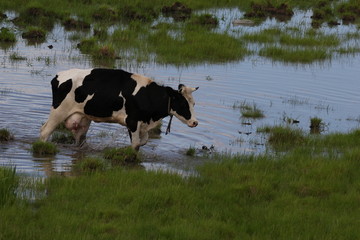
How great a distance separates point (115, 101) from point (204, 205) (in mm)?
3551

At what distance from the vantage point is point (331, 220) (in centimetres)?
898

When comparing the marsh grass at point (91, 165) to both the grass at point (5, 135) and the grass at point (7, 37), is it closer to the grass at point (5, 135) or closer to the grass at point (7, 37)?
the grass at point (5, 135)

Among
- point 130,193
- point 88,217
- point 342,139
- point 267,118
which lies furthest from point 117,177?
point 267,118

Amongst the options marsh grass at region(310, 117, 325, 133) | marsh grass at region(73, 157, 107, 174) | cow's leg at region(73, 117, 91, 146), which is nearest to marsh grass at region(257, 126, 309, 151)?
marsh grass at region(310, 117, 325, 133)

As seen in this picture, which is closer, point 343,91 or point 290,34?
point 343,91

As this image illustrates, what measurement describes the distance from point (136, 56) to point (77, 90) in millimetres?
8957

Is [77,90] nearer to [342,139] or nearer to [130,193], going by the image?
[130,193]

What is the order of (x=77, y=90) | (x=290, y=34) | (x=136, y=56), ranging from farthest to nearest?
(x=290, y=34) < (x=136, y=56) < (x=77, y=90)

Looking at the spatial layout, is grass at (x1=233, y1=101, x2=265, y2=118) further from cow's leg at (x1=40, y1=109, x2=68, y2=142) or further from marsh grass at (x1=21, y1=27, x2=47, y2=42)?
marsh grass at (x1=21, y1=27, x2=47, y2=42)

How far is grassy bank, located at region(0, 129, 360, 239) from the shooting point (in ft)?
27.0

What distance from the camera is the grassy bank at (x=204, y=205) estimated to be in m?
8.24

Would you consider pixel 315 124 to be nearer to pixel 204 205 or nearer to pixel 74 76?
pixel 74 76

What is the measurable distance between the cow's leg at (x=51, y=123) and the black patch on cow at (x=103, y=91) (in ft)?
1.24

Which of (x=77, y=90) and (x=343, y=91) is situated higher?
(x=77, y=90)
